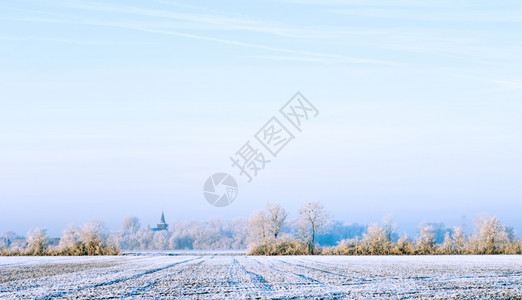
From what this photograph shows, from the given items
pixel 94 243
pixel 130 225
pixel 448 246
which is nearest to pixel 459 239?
pixel 448 246

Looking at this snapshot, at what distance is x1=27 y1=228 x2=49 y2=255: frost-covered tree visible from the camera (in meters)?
85.1

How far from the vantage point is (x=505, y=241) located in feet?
294

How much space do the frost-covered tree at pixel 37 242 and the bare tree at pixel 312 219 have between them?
138 ft

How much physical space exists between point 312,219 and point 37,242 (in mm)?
46048

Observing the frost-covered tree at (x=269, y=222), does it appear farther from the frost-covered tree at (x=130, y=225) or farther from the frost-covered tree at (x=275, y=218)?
the frost-covered tree at (x=130, y=225)

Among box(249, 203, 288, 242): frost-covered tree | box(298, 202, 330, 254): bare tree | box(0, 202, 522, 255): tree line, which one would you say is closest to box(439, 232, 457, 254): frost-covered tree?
box(0, 202, 522, 255): tree line

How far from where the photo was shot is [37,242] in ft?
281

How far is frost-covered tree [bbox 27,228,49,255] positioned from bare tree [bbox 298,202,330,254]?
41935 mm

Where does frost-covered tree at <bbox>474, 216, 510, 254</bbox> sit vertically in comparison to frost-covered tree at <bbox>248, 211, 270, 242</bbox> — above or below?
below

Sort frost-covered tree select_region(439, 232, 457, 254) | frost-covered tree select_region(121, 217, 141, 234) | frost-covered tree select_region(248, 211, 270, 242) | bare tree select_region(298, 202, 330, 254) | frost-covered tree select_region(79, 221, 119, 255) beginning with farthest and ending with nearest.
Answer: frost-covered tree select_region(121, 217, 141, 234), frost-covered tree select_region(248, 211, 270, 242), bare tree select_region(298, 202, 330, 254), frost-covered tree select_region(439, 232, 457, 254), frost-covered tree select_region(79, 221, 119, 255)

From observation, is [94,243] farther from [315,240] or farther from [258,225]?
[315,240]

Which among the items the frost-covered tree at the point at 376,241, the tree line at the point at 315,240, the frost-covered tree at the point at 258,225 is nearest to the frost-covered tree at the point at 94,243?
the tree line at the point at 315,240

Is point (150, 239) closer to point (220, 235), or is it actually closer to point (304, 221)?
point (220, 235)

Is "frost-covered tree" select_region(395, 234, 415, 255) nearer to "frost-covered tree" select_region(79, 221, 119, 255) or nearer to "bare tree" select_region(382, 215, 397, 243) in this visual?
"bare tree" select_region(382, 215, 397, 243)
